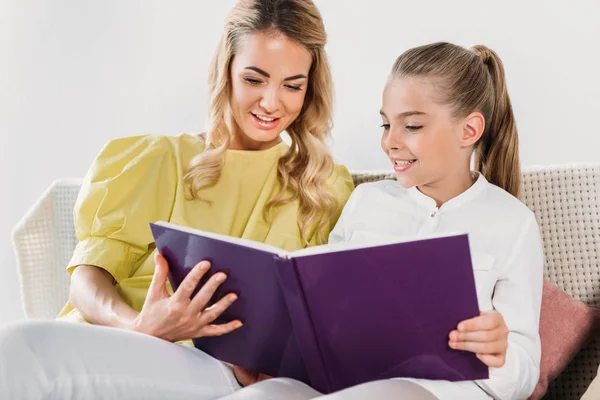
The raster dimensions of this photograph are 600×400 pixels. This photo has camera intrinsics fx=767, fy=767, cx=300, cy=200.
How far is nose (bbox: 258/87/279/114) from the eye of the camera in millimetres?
1645

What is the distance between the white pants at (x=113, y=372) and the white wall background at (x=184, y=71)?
114cm

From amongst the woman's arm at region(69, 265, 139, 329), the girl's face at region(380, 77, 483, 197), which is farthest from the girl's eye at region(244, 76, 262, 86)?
the woman's arm at region(69, 265, 139, 329)

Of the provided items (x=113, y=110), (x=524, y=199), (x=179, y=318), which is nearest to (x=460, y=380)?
(x=179, y=318)

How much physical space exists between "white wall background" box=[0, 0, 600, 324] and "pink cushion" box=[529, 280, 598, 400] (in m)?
0.57

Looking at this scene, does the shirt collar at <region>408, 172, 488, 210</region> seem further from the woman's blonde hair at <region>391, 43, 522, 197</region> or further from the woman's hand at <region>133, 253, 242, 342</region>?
the woman's hand at <region>133, 253, 242, 342</region>

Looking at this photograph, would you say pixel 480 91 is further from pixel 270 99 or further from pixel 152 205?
pixel 152 205

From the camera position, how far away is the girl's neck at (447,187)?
156cm

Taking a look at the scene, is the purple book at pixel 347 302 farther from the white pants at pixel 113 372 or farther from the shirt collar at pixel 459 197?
the shirt collar at pixel 459 197

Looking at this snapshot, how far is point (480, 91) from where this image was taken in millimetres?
1548

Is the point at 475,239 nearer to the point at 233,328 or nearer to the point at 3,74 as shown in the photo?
the point at 233,328

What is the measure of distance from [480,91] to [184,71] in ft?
4.57

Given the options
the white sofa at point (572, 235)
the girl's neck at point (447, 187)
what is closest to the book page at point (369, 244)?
the girl's neck at point (447, 187)

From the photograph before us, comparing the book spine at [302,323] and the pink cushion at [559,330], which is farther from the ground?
the book spine at [302,323]

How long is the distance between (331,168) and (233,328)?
0.61 meters
